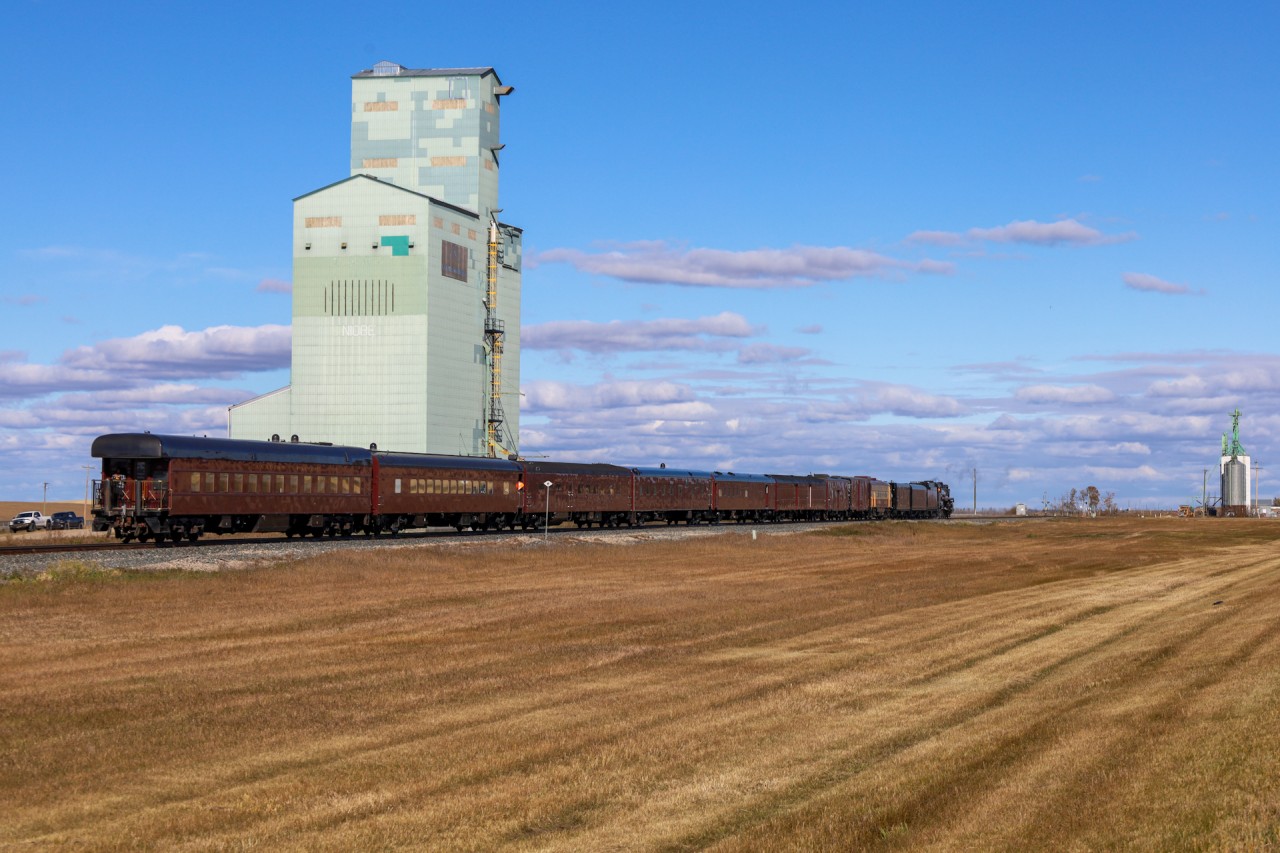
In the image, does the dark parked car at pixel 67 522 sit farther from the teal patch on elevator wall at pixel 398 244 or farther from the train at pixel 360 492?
the teal patch on elevator wall at pixel 398 244

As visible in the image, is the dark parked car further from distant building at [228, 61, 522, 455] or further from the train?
the train

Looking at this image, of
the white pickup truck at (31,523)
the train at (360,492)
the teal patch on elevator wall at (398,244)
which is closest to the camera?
the train at (360,492)

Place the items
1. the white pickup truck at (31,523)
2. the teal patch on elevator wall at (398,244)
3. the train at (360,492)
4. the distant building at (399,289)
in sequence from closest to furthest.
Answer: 1. the train at (360,492)
2. the white pickup truck at (31,523)
3. the teal patch on elevator wall at (398,244)
4. the distant building at (399,289)

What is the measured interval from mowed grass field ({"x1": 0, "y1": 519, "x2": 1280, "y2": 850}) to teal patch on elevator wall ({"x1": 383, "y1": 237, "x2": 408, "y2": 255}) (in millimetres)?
81221

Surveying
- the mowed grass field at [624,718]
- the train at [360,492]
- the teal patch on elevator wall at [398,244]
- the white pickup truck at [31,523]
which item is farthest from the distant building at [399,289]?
the mowed grass field at [624,718]

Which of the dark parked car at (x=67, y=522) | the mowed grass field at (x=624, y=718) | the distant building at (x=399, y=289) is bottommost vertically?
the dark parked car at (x=67, y=522)

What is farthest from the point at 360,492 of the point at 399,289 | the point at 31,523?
the point at 399,289

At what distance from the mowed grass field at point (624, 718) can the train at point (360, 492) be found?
551 inches

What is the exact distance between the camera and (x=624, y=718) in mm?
17234

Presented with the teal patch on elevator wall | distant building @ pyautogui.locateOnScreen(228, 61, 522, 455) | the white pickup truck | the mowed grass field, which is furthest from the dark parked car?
the mowed grass field

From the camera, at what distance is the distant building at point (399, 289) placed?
11456 centimetres

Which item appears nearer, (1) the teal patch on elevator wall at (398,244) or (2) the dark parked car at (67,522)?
(2) the dark parked car at (67,522)

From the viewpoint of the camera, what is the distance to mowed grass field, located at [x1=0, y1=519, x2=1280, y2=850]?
1197 cm

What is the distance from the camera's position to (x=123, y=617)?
91.3ft
